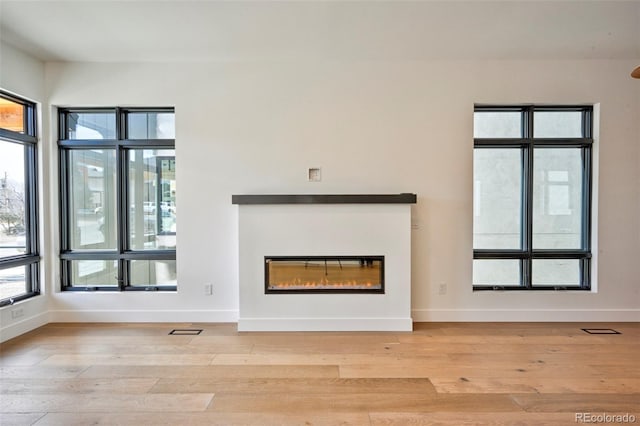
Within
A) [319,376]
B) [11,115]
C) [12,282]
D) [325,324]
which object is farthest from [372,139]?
[12,282]

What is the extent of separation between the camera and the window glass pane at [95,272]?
3.64m

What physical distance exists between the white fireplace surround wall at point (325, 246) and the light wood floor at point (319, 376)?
10.2 inches

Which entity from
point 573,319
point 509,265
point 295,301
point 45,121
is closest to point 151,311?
point 295,301

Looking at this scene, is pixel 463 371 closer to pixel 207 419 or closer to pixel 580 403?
pixel 580 403

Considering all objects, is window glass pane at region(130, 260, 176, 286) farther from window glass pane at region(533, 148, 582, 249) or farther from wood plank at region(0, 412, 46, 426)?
window glass pane at region(533, 148, 582, 249)

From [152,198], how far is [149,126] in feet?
2.64

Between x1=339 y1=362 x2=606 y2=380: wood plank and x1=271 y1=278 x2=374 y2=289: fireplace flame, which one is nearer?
x1=339 y1=362 x2=606 y2=380: wood plank

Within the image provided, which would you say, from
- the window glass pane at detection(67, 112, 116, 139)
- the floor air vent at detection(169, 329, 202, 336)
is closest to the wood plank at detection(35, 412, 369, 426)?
the floor air vent at detection(169, 329, 202, 336)

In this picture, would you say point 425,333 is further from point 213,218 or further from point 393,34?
point 393,34

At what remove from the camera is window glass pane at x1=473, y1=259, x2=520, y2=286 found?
12.0ft

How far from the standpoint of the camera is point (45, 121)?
3.46 m

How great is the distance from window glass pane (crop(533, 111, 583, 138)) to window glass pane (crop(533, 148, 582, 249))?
175mm

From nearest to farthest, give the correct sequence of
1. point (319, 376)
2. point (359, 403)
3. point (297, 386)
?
point (359, 403) → point (297, 386) → point (319, 376)

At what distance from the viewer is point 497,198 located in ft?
11.9
